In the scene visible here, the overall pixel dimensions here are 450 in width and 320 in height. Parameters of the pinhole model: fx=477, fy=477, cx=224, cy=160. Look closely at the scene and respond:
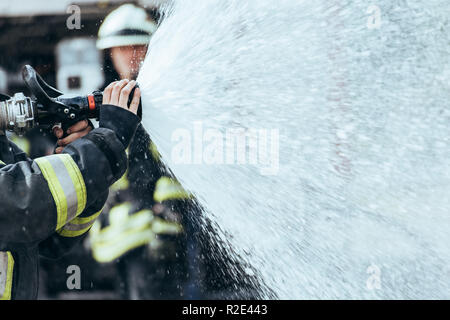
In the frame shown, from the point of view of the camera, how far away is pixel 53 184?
0.72 m

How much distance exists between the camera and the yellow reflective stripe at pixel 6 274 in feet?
2.60

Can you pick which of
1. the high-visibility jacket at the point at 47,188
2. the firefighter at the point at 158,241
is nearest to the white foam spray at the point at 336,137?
the firefighter at the point at 158,241

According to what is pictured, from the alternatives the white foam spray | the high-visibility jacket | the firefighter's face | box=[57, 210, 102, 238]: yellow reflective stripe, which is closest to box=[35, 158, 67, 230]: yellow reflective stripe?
Result: the high-visibility jacket

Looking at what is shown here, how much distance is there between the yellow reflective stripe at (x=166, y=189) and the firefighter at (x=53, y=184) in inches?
30.1

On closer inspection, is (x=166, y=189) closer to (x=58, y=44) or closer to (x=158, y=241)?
(x=158, y=241)

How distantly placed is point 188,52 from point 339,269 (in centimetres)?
75

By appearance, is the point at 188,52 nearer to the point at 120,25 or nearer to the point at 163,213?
the point at 120,25

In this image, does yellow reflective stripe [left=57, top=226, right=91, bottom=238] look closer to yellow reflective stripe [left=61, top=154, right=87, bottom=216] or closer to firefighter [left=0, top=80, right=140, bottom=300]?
firefighter [left=0, top=80, right=140, bottom=300]

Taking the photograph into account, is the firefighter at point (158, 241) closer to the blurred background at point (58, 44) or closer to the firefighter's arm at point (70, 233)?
the blurred background at point (58, 44)

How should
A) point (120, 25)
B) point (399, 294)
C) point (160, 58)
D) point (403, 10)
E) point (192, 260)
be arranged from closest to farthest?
1. point (160, 58)
2. point (399, 294)
3. point (403, 10)
4. point (120, 25)
5. point (192, 260)

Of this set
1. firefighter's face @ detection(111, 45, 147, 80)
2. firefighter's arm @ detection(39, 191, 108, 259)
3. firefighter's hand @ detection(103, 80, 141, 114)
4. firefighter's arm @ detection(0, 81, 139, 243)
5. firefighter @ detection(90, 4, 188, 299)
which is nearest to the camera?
firefighter's arm @ detection(0, 81, 139, 243)

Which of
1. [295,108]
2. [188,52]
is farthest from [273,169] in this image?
[188,52]

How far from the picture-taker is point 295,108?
140cm

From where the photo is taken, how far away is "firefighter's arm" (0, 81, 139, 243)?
70cm
